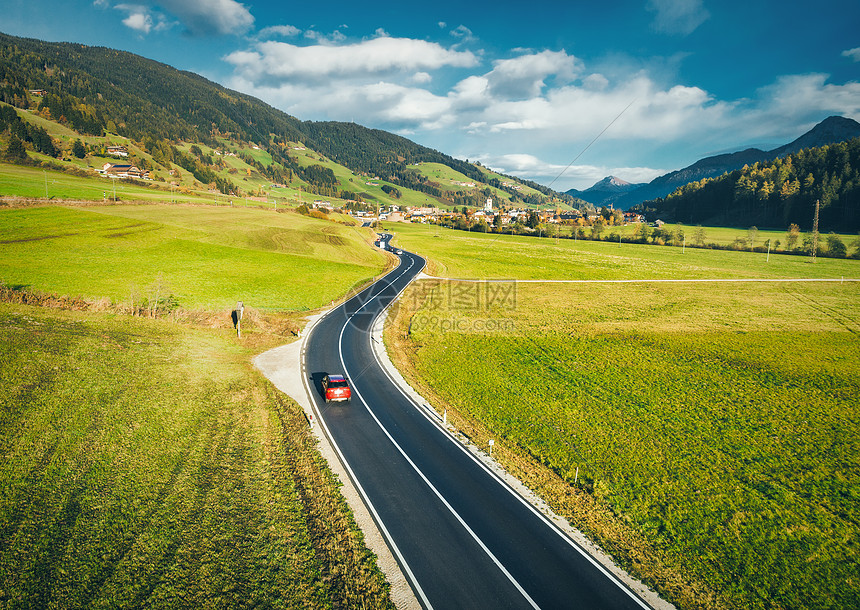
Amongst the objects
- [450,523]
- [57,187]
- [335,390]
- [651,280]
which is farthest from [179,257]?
[651,280]

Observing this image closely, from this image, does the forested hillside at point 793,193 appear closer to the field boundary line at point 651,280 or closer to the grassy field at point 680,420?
the field boundary line at point 651,280

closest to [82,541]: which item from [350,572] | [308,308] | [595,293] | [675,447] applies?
[350,572]

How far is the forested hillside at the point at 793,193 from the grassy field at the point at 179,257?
165495mm

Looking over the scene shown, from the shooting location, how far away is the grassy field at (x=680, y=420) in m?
14.8

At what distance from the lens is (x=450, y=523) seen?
16.2m

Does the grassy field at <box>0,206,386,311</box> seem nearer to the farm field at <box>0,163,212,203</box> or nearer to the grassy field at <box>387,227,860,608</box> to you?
the farm field at <box>0,163,212,203</box>

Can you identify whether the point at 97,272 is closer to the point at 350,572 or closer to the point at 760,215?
the point at 350,572

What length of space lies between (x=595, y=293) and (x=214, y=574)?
66311 millimetres

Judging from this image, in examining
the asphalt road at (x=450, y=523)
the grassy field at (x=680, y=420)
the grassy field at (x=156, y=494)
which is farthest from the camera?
the grassy field at (x=680, y=420)

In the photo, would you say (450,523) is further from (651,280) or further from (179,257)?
(651,280)

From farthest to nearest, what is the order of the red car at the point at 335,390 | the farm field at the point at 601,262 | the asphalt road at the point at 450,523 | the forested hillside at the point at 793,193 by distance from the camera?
the forested hillside at the point at 793,193
the farm field at the point at 601,262
the red car at the point at 335,390
the asphalt road at the point at 450,523

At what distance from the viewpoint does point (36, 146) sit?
123250 millimetres

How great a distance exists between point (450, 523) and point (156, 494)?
12569 mm

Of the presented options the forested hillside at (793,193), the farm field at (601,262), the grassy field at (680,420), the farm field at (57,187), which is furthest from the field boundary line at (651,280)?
the forested hillside at (793,193)
